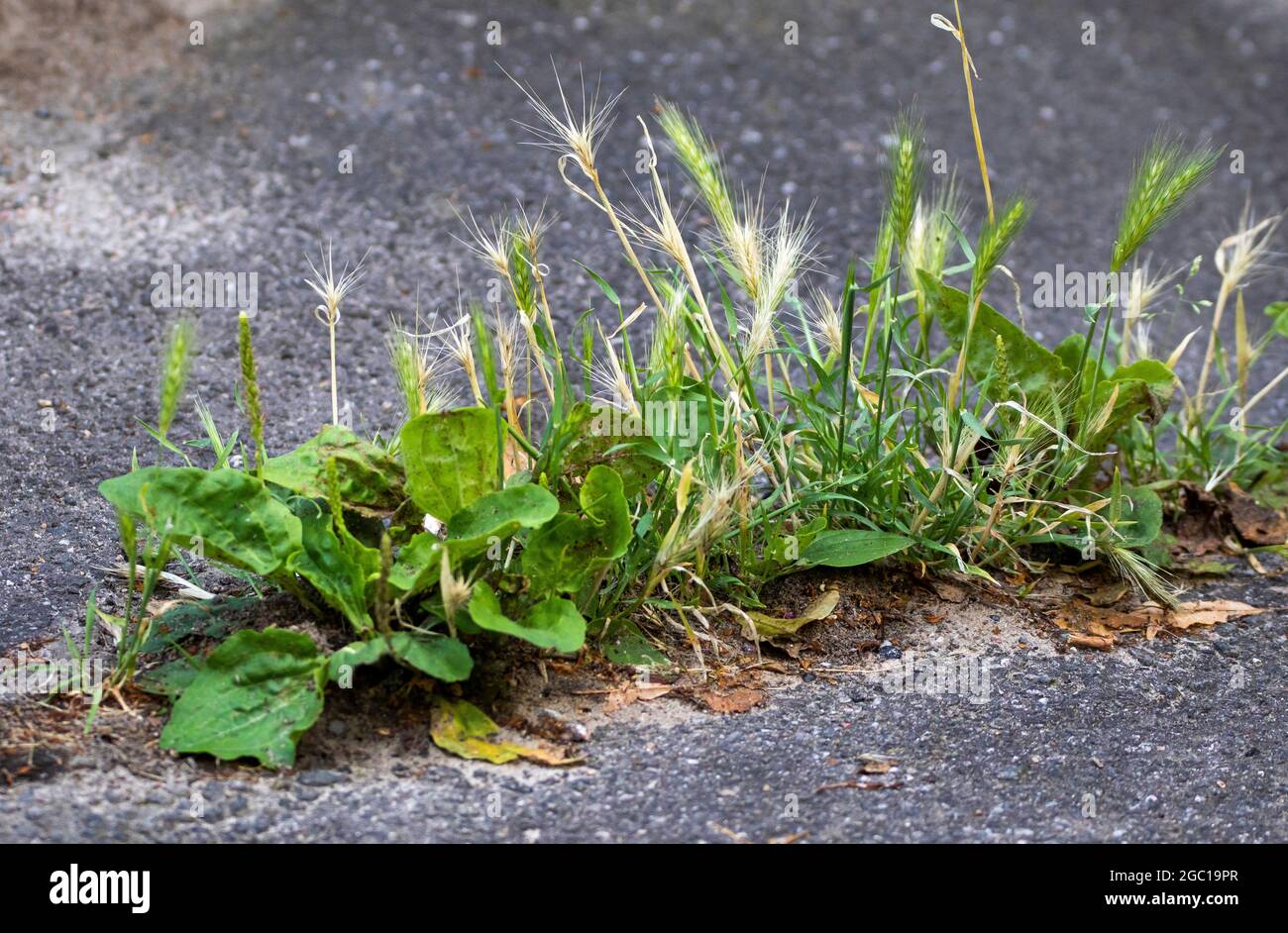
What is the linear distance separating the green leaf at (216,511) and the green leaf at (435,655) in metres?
0.25

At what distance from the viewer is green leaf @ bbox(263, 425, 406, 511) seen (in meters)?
2.12

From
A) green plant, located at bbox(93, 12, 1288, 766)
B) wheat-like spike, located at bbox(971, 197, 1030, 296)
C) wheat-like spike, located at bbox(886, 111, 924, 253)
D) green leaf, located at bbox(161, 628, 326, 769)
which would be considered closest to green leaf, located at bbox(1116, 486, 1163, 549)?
green plant, located at bbox(93, 12, 1288, 766)

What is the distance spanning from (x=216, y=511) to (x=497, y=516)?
0.44 m

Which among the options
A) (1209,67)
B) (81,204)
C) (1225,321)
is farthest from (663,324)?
(1209,67)

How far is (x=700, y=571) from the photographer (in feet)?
7.50

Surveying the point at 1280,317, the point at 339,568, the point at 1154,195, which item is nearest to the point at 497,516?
the point at 339,568

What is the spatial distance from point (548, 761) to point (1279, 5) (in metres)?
5.19

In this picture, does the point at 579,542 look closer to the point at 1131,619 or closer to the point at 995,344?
the point at 995,344

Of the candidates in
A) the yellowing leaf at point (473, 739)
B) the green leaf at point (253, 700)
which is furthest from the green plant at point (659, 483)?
the yellowing leaf at point (473, 739)

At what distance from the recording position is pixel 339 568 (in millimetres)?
2018

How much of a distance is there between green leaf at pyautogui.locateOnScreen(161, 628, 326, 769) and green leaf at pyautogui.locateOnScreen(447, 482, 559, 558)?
0.92 ft

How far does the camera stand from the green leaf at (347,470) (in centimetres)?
212

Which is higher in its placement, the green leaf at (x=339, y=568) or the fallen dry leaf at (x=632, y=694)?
the green leaf at (x=339, y=568)

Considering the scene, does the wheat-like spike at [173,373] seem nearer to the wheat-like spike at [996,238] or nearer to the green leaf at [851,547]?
the green leaf at [851,547]
